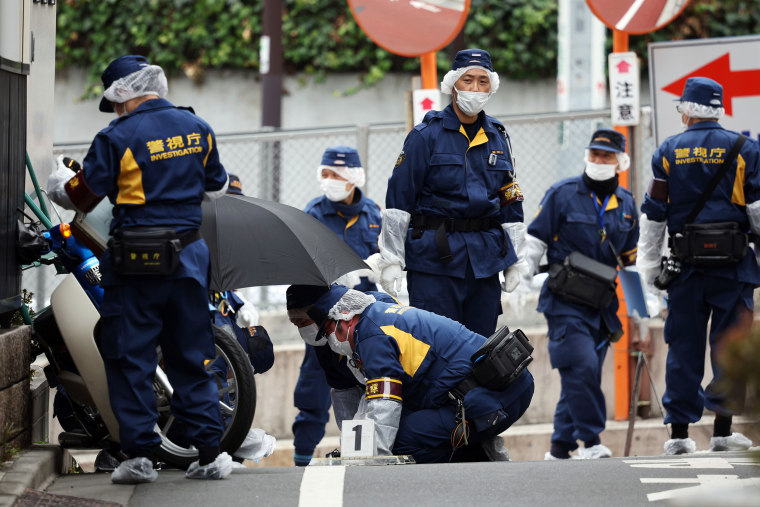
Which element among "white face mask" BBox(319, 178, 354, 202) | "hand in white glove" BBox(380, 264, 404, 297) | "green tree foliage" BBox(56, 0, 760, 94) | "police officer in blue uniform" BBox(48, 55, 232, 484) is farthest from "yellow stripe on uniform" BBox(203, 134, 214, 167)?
"green tree foliage" BBox(56, 0, 760, 94)

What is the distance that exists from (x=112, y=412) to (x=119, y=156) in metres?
1.09

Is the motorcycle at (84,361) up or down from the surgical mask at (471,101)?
down

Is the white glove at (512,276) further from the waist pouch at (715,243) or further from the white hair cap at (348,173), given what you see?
the white hair cap at (348,173)

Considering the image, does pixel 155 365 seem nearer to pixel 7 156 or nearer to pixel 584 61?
pixel 7 156

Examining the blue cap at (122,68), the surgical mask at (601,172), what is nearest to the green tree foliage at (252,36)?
the surgical mask at (601,172)

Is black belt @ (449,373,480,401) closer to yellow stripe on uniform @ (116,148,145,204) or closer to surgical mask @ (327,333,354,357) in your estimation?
surgical mask @ (327,333,354,357)

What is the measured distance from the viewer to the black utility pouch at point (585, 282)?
8086mm

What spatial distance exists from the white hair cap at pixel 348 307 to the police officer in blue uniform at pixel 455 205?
0.84 meters

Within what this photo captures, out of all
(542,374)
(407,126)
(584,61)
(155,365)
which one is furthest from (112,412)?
(584,61)

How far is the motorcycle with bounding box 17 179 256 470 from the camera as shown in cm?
543

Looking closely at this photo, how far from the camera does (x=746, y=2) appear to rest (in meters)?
17.1

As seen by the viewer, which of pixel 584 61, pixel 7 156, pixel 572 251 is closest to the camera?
pixel 7 156

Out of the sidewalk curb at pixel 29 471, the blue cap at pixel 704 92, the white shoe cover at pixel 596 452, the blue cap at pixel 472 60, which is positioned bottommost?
the white shoe cover at pixel 596 452

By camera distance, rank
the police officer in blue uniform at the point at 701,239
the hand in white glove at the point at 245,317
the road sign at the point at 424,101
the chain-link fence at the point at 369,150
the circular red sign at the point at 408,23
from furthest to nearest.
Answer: the chain-link fence at the point at 369,150
the road sign at the point at 424,101
the circular red sign at the point at 408,23
the hand in white glove at the point at 245,317
the police officer in blue uniform at the point at 701,239
